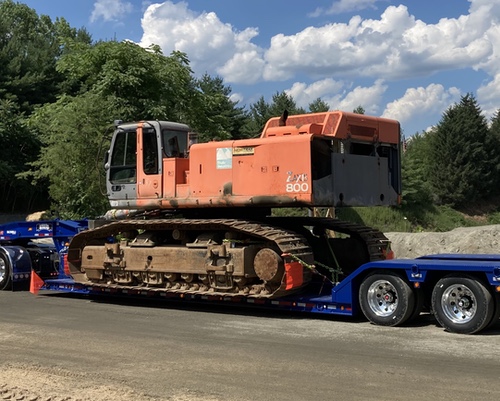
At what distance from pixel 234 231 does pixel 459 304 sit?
3.94 meters

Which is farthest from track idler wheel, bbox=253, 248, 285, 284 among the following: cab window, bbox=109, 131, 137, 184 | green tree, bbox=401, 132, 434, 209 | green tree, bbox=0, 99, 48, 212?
green tree, bbox=401, 132, 434, 209

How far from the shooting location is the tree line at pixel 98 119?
26375 millimetres

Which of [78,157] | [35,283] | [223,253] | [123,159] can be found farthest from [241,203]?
[78,157]

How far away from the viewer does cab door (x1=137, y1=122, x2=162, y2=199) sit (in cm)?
1255

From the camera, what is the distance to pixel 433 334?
941 cm

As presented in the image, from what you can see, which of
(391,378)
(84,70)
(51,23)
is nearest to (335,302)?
(391,378)

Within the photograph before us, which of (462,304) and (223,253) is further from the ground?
(223,253)

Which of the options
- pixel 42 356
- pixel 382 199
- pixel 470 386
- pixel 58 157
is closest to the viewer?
pixel 470 386

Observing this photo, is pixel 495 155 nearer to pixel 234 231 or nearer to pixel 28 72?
pixel 28 72

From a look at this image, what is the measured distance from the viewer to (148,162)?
1273cm

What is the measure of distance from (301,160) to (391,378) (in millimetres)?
4505

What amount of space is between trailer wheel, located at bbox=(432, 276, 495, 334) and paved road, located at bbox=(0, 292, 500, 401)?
0.22m

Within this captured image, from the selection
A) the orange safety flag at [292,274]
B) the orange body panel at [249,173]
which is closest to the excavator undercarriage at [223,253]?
the orange safety flag at [292,274]

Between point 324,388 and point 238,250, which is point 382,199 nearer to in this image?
point 238,250
